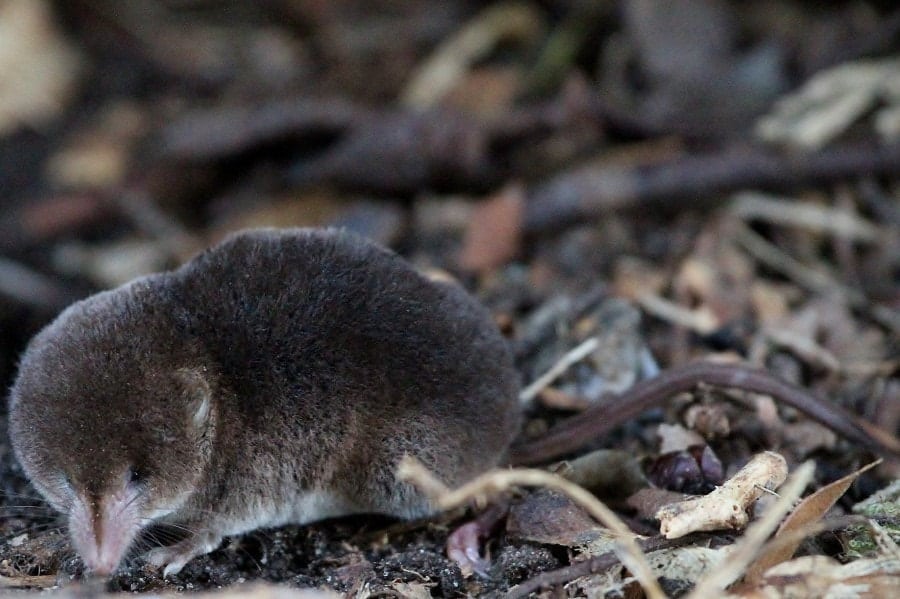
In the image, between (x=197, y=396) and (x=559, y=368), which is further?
(x=559, y=368)

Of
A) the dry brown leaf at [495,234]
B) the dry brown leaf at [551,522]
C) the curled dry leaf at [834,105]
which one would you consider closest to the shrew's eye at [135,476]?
the dry brown leaf at [551,522]

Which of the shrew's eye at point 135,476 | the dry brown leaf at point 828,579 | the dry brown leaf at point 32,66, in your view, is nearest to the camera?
the dry brown leaf at point 828,579

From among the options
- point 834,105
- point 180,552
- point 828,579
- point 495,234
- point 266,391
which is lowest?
point 828,579

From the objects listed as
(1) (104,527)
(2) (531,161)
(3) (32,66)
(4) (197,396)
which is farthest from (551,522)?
(3) (32,66)

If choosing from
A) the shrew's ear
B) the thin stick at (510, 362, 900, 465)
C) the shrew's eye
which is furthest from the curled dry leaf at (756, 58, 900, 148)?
the shrew's eye

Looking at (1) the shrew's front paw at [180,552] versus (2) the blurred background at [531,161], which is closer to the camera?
(1) the shrew's front paw at [180,552]

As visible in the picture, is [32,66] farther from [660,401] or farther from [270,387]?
[660,401]

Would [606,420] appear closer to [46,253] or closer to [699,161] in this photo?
[699,161]

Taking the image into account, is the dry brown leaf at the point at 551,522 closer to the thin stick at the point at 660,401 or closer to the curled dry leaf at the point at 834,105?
the thin stick at the point at 660,401

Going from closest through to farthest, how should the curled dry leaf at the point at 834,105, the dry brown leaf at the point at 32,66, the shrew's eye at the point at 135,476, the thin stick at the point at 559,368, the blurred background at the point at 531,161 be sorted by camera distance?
the shrew's eye at the point at 135,476, the thin stick at the point at 559,368, the blurred background at the point at 531,161, the curled dry leaf at the point at 834,105, the dry brown leaf at the point at 32,66

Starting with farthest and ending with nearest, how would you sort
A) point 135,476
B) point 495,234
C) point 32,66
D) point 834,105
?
1. point 32,66
2. point 834,105
3. point 495,234
4. point 135,476
